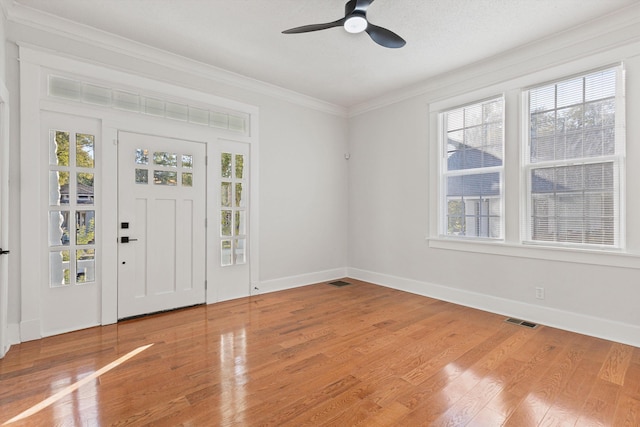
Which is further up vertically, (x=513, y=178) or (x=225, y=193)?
(x=513, y=178)

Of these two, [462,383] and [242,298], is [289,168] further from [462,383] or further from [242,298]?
[462,383]

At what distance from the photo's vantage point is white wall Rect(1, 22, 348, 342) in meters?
3.83

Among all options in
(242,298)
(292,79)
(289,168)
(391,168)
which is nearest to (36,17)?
(292,79)

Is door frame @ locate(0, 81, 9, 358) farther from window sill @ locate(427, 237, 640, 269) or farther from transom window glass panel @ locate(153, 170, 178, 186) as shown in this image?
window sill @ locate(427, 237, 640, 269)

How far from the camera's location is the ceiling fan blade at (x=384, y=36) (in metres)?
2.77

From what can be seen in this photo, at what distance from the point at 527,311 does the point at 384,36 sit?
10.7 feet

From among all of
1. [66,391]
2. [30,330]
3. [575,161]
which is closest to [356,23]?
[575,161]

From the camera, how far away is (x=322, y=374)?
95.0 inches

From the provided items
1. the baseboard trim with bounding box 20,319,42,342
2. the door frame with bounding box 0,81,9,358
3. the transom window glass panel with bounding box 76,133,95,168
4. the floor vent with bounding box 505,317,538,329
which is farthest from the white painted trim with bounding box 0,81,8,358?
the floor vent with bounding box 505,317,538,329

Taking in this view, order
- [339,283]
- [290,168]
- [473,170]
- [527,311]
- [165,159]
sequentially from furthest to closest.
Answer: [339,283] → [290,168] → [473,170] → [165,159] → [527,311]

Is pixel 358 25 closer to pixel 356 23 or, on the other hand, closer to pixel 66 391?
pixel 356 23

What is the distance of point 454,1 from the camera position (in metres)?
2.77

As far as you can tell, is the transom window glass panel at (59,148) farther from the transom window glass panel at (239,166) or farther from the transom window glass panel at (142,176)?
the transom window glass panel at (239,166)

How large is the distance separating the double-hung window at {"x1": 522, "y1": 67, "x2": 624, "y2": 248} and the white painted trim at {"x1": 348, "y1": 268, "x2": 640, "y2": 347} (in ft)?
2.45
